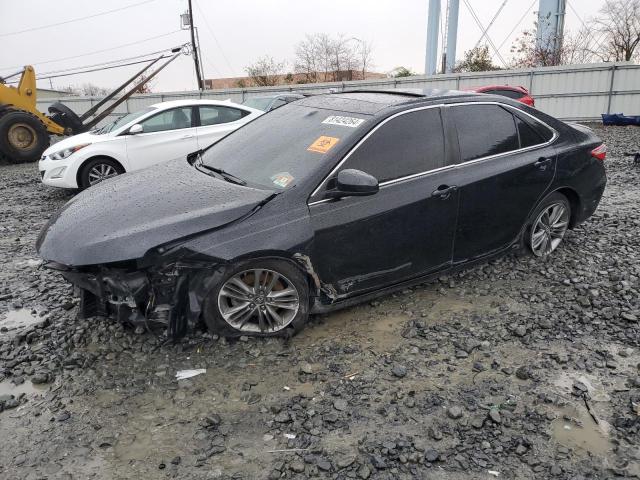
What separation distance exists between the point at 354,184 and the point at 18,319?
9.22ft

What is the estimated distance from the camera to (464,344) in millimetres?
3561

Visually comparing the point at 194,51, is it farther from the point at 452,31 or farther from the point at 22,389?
the point at 22,389

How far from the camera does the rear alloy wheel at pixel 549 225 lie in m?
4.75

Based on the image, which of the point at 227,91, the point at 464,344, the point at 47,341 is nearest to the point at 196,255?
the point at 47,341

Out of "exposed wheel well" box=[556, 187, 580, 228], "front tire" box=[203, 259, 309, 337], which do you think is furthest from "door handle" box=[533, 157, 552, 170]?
"front tire" box=[203, 259, 309, 337]

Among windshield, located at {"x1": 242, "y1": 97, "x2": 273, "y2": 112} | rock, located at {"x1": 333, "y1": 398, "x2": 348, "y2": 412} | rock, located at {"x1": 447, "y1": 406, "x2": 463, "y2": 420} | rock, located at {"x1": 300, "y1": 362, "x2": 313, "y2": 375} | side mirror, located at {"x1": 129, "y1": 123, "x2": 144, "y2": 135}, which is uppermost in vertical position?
windshield, located at {"x1": 242, "y1": 97, "x2": 273, "y2": 112}

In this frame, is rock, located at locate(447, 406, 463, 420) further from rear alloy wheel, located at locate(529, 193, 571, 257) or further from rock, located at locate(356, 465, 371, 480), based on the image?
rear alloy wheel, located at locate(529, 193, 571, 257)

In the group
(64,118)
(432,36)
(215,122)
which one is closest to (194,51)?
(432,36)

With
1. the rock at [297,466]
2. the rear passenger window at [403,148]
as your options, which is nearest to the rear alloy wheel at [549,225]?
the rear passenger window at [403,148]

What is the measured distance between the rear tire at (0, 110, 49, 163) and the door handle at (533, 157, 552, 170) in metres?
12.3

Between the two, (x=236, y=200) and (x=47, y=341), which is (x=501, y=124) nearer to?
(x=236, y=200)

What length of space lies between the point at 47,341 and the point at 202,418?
1505 millimetres

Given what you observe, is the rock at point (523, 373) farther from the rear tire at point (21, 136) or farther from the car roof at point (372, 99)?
the rear tire at point (21, 136)

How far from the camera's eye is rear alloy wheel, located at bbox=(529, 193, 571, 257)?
187 inches
